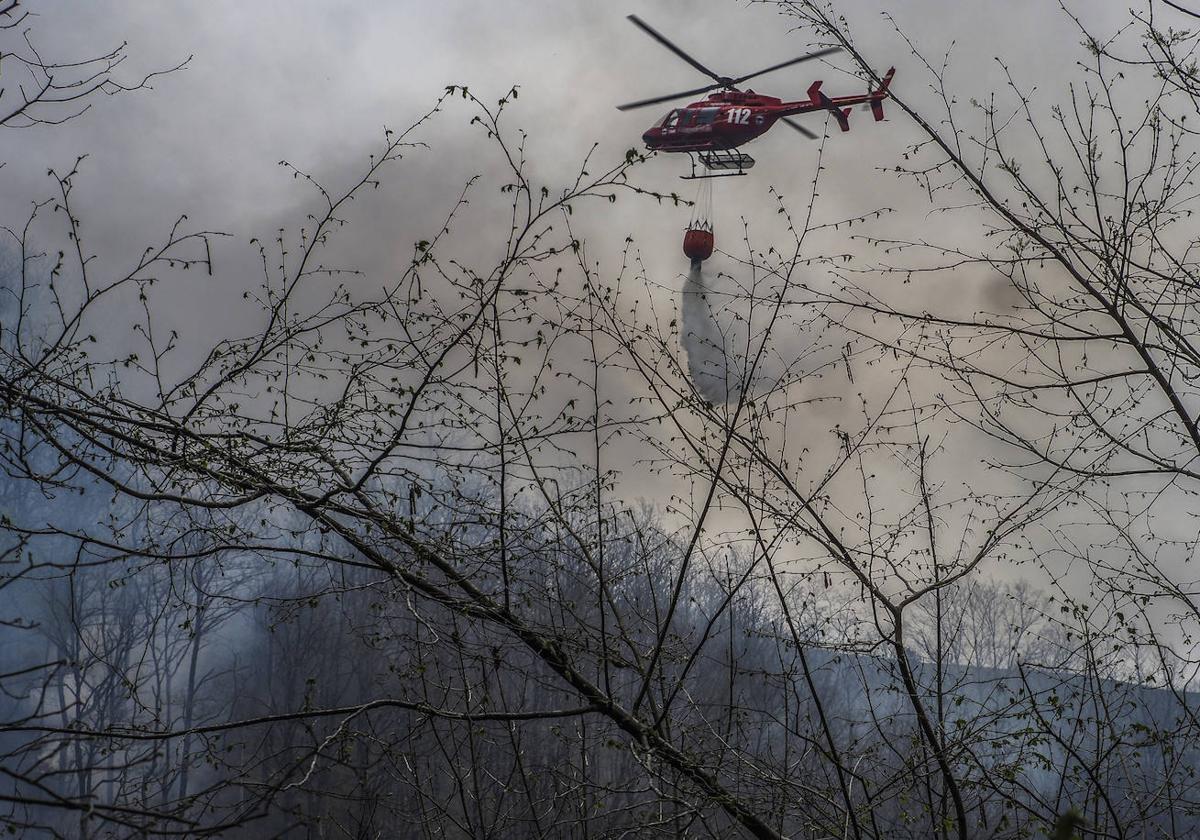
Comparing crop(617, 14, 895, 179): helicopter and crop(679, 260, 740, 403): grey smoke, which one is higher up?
crop(617, 14, 895, 179): helicopter

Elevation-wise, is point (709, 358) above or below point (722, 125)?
below

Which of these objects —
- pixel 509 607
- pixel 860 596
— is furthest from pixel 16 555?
pixel 860 596

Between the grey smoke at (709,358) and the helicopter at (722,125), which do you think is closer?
the grey smoke at (709,358)

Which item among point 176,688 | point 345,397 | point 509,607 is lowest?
point 509,607

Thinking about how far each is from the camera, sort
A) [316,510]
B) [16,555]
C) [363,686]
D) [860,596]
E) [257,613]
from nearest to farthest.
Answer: [16,555], [316,510], [860,596], [363,686], [257,613]

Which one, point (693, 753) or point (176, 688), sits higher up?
point (176, 688)

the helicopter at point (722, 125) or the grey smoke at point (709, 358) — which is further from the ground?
the helicopter at point (722, 125)

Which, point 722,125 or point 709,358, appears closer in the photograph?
point 709,358

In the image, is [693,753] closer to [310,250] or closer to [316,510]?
[316,510]

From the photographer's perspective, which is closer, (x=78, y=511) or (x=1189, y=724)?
(x=1189, y=724)

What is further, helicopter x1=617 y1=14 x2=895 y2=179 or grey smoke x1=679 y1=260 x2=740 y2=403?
helicopter x1=617 y1=14 x2=895 y2=179

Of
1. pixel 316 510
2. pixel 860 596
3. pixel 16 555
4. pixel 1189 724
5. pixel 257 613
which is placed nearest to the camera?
pixel 16 555
